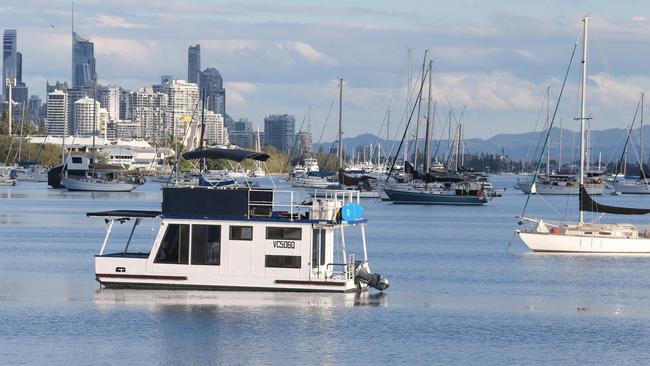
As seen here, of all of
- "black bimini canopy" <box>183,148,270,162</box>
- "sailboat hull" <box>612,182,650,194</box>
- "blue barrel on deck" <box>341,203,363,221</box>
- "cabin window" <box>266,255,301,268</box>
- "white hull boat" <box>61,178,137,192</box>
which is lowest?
"white hull boat" <box>61,178,137,192</box>

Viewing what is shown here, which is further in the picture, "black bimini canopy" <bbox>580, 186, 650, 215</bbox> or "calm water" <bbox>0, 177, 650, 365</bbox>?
"black bimini canopy" <bbox>580, 186, 650, 215</bbox>

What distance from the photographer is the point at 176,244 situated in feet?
149

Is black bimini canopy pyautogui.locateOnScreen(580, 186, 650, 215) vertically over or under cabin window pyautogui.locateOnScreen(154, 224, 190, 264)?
over

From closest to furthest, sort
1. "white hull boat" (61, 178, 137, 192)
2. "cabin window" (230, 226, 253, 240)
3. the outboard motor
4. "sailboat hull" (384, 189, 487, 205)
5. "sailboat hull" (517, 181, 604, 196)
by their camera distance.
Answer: "cabin window" (230, 226, 253, 240) → the outboard motor → "sailboat hull" (384, 189, 487, 205) → "white hull boat" (61, 178, 137, 192) → "sailboat hull" (517, 181, 604, 196)

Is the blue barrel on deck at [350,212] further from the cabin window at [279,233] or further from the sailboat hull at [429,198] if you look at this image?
the sailboat hull at [429,198]

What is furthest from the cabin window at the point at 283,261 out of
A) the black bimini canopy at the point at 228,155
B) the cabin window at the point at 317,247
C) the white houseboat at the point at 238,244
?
the black bimini canopy at the point at 228,155

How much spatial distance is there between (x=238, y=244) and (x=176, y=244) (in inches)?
81.8

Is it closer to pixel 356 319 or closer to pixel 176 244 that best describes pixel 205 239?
pixel 176 244

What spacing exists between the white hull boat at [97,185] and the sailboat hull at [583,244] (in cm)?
10366

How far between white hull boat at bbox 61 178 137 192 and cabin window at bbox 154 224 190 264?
124 m

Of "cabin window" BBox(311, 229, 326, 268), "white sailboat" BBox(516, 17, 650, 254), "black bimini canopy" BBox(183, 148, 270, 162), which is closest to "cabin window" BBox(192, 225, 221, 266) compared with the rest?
"cabin window" BBox(311, 229, 326, 268)

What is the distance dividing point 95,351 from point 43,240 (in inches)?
1660

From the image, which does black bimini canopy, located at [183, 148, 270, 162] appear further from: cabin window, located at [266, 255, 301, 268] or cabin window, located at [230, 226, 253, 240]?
cabin window, located at [266, 255, 301, 268]

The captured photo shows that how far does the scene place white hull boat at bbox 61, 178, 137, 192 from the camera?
553ft
